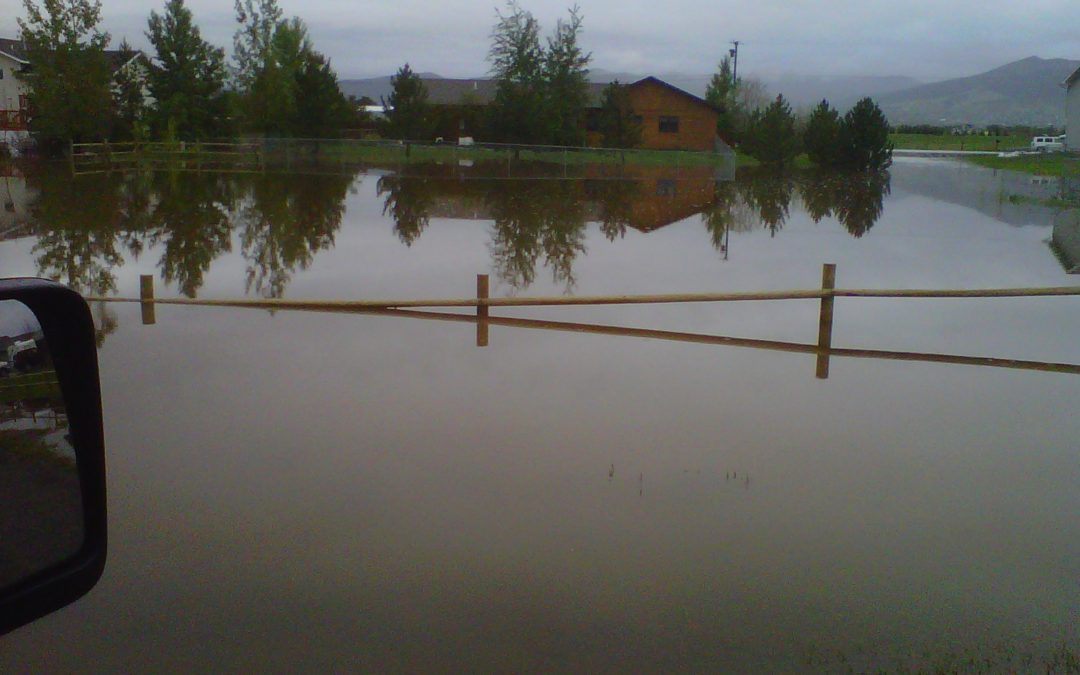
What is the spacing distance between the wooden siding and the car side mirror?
186ft

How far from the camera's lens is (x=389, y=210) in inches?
1222

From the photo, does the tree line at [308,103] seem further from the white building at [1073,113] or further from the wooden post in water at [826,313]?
the wooden post in water at [826,313]

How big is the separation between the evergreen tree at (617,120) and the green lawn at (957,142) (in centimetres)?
3624

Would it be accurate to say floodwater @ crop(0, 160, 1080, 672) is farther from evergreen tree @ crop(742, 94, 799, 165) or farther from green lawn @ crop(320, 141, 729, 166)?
evergreen tree @ crop(742, 94, 799, 165)

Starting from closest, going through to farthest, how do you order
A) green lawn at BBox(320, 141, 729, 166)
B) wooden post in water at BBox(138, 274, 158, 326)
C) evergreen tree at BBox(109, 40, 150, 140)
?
wooden post in water at BBox(138, 274, 158, 326), green lawn at BBox(320, 141, 729, 166), evergreen tree at BBox(109, 40, 150, 140)

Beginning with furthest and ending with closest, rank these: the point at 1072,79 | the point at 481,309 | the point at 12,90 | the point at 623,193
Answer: the point at 12,90 → the point at 1072,79 → the point at 623,193 → the point at 481,309

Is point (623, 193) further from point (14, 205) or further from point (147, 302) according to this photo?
point (147, 302)

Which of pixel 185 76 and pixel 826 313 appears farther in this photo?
pixel 185 76

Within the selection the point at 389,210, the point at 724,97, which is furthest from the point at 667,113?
the point at 389,210

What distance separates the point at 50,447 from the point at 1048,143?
81304 mm

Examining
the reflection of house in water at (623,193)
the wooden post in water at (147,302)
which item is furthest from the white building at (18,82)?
the wooden post in water at (147,302)

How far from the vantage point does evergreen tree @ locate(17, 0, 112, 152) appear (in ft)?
159

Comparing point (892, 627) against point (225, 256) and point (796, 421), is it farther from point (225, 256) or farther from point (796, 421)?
point (225, 256)

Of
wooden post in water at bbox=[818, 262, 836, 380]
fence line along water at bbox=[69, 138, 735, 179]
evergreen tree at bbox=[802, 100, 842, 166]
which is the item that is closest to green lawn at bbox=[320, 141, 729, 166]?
fence line along water at bbox=[69, 138, 735, 179]
